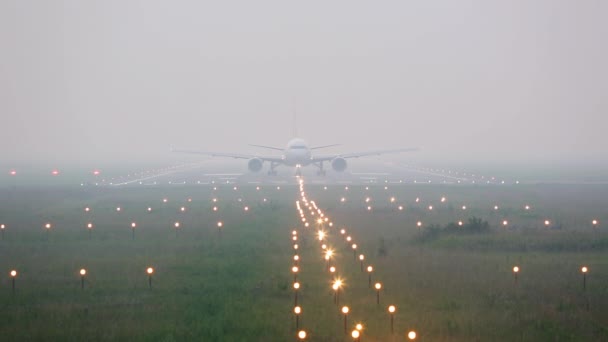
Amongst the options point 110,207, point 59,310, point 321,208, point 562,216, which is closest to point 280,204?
point 321,208

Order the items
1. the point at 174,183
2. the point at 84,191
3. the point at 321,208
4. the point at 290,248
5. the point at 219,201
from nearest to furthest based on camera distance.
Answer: the point at 290,248, the point at 321,208, the point at 219,201, the point at 84,191, the point at 174,183

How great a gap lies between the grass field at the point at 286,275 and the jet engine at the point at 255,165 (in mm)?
47535

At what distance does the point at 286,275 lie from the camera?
28.9 m

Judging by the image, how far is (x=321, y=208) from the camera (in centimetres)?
5744

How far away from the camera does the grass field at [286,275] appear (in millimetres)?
21188

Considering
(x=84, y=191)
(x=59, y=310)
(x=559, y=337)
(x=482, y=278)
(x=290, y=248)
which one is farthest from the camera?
(x=84, y=191)

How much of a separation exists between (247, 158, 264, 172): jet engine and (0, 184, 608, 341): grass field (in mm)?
47535

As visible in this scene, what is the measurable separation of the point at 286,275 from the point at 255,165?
76.8 m

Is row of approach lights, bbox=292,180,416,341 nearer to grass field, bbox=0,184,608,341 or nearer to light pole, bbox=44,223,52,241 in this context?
grass field, bbox=0,184,608,341

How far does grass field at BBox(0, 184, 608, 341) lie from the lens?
21188 mm

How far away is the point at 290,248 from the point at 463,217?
17157mm

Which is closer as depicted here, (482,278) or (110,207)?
(482,278)

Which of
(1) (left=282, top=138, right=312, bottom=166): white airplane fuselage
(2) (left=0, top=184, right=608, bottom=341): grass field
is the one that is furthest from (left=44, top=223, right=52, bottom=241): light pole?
(1) (left=282, top=138, right=312, bottom=166): white airplane fuselage

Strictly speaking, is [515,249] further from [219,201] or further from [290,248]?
[219,201]
